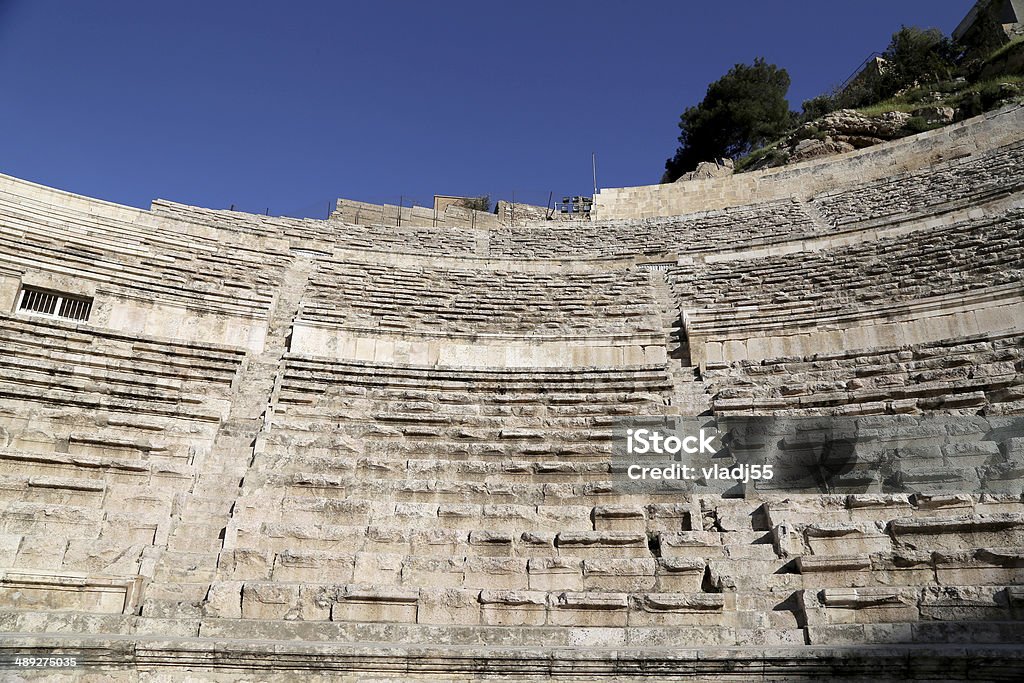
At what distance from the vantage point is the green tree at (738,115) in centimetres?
3020

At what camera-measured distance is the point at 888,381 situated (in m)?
7.71

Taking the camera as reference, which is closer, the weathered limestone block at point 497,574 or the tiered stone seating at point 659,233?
the weathered limestone block at point 497,574

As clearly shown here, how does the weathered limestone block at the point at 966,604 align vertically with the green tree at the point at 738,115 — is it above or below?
below

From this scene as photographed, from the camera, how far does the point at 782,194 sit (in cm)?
1870

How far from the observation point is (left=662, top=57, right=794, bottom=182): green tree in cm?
3020

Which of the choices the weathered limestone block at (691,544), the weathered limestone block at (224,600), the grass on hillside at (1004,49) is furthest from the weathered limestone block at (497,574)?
the grass on hillside at (1004,49)

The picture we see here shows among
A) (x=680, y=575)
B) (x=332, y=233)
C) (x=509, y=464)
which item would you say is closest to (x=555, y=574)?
(x=680, y=575)

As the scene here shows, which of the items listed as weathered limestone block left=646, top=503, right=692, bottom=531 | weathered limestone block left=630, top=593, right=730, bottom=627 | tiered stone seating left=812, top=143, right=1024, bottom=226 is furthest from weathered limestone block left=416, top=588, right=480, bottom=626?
tiered stone seating left=812, top=143, right=1024, bottom=226

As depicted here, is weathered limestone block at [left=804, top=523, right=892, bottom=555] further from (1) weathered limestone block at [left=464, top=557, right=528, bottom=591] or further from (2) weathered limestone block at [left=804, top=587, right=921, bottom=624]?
(1) weathered limestone block at [left=464, top=557, right=528, bottom=591]

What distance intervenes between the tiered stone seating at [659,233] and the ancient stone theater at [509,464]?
7.14ft

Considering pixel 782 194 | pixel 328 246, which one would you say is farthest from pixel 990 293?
pixel 328 246

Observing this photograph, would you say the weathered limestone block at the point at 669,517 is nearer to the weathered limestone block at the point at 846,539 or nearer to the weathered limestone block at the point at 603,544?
the weathered limestone block at the point at 603,544

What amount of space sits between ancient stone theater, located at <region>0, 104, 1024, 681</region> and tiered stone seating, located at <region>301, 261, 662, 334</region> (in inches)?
3.3

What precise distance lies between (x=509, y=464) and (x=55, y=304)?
760cm
